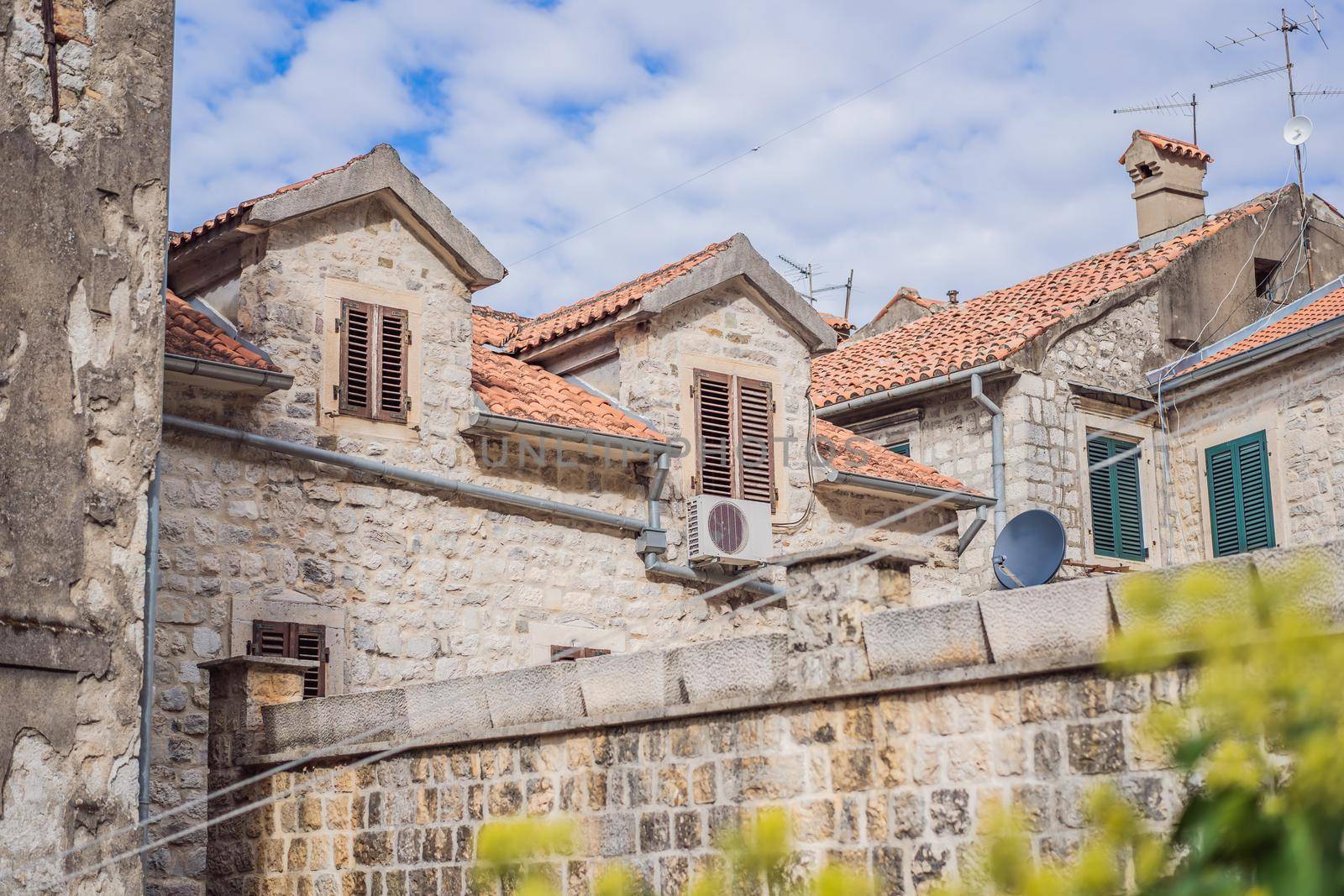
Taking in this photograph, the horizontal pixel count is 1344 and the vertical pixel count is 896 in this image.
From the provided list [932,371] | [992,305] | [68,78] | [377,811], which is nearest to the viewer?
[68,78]

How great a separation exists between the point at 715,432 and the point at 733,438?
0.17 metres

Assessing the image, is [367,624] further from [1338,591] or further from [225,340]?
[1338,591]

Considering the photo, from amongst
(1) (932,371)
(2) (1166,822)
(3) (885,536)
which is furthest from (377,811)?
(1) (932,371)

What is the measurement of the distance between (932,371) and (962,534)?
84.3 inches

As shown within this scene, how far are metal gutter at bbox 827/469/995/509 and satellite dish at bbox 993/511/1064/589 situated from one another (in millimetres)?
4043

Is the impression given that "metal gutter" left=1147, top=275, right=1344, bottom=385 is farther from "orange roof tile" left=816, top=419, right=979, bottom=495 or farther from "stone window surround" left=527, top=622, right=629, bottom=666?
"stone window surround" left=527, top=622, right=629, bottom=666

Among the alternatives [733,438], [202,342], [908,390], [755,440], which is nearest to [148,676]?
[202,342]

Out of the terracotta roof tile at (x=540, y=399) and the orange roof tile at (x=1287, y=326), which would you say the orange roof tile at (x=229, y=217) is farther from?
the orange roof tile at (x=1287, y=326)

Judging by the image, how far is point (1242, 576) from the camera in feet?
18.1

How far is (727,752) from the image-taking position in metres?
7.21

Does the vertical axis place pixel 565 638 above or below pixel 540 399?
below

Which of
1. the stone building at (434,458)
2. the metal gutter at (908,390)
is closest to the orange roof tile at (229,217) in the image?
the stone building at (434,458)

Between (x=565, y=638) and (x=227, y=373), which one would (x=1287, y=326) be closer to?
(x=565, y=638)

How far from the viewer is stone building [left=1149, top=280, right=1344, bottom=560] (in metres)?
15.2
